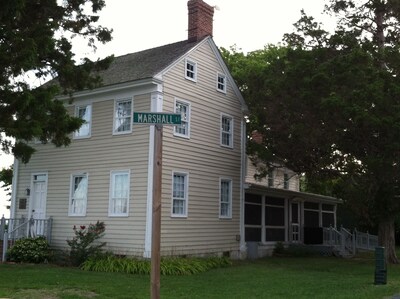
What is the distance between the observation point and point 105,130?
1914 cm

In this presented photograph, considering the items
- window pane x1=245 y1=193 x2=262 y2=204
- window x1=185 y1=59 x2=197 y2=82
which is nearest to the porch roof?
window pane x1=245 y1=193 x2=262 y2=204

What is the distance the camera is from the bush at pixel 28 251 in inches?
698

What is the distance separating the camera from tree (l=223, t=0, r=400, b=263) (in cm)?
1722

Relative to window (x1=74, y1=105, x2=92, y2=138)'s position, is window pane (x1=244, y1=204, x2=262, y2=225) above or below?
below

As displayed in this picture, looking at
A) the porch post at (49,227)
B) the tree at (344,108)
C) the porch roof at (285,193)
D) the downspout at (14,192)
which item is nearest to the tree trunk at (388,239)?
the tree at (344,108)

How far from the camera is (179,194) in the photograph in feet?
61.4

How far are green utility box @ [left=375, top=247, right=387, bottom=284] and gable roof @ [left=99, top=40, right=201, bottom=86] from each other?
9.37 meters

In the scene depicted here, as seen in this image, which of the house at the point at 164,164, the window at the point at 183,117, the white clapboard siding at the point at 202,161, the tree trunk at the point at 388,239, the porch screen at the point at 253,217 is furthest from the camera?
the porch screen at the point at 253,217

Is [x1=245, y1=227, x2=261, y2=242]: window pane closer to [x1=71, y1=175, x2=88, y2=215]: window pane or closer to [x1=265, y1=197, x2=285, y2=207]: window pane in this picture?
[x1=265, y1=197, x2=285, y2=207]: window pane

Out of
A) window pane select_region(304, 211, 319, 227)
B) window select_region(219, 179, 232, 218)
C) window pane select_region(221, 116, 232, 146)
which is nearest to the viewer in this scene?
window select_region(219, 179, 232, 218)

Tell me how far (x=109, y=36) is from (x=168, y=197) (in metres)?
6.11

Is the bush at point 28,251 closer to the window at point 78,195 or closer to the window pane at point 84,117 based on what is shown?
the window at point 78,195

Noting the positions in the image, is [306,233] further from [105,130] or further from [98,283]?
[98,283]

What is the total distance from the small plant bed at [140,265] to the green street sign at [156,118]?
9.62 m
